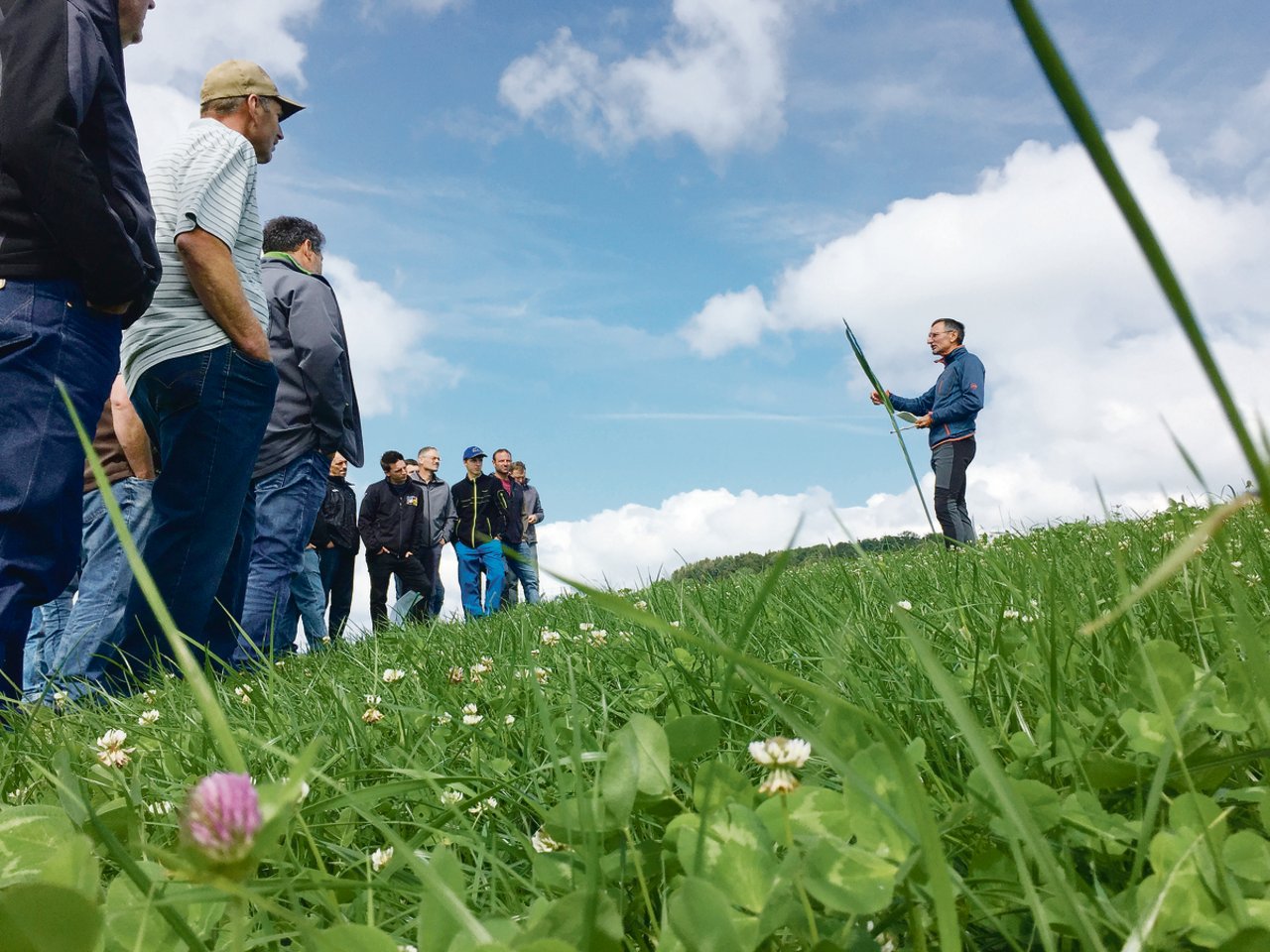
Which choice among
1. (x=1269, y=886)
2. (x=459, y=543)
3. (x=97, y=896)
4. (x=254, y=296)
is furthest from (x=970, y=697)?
(x=459, y=543)

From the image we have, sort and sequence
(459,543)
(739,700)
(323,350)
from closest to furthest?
(739,700)
(323,350)
(459,543)

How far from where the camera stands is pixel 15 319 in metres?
2.92

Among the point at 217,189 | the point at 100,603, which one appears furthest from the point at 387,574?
the point at 217,189

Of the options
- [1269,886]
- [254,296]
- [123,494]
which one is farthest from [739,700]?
[123,494]

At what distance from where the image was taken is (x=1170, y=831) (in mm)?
895

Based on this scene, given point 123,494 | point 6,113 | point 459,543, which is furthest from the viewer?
point 459,543

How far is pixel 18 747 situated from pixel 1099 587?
2.44 metres

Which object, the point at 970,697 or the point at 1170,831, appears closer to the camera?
the point at 1170,831

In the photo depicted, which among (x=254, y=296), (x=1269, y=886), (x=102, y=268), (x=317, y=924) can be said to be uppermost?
(x=254, y=296)

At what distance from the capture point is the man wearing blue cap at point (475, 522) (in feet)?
47.0

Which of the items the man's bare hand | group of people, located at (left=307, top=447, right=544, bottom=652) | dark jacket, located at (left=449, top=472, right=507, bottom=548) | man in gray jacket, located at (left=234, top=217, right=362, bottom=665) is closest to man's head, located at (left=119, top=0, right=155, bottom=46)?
the man's bare hand

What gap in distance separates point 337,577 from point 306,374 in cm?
720

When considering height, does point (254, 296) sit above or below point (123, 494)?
above

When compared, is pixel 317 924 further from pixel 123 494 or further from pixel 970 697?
pixel 123 494
